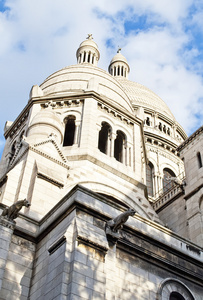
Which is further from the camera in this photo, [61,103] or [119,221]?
[61,103]

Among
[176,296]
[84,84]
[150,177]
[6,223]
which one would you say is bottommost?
[176,296]

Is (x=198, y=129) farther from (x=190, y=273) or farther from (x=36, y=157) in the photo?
(x=190, y=273)

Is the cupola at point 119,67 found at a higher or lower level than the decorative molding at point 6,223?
higher

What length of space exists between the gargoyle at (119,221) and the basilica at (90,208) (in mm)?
34

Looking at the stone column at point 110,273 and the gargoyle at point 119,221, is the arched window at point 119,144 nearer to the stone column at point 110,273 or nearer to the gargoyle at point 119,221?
the gargoyle at point 119,221

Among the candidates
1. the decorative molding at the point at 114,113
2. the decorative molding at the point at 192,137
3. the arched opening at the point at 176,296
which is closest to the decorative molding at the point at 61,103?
the decorative molding at the point at 114,113

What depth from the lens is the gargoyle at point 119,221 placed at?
1466cm

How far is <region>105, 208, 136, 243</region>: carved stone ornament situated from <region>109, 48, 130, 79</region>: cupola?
170ft

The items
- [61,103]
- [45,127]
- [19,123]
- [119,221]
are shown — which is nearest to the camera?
[119,221]

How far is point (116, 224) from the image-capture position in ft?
48.5

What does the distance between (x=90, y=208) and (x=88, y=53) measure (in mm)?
29790

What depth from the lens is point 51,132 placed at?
82.2ft

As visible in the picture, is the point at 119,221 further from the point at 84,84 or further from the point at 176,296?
the point at 84,84

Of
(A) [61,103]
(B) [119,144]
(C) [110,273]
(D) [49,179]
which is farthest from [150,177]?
(C) [110,273]
